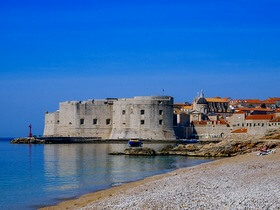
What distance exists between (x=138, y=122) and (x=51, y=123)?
1022 centimetres

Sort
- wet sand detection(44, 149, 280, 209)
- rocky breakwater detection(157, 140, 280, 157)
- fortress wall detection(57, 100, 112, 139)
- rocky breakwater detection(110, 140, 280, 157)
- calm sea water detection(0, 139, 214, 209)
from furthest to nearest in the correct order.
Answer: fortress wall detection(57, 100, 112, 139) < rocky breakwater detection(157, 140, 280, 157) < rocky breakwater detection(110, 140, 280, 157) < calm sea water detection(0, 139, 214, 209) < wet sand detection(44, 149, 280, 209)

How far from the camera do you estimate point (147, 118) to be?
4972cm

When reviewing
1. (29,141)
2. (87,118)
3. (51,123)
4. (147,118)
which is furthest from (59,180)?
(51,123)

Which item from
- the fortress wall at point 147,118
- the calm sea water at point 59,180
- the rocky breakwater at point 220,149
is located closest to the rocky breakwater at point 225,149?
the rocky breakwater at point 220,149

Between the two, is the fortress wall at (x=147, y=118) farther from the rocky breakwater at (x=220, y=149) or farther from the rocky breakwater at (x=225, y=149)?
the rocky breakwater at (x=225, y=149)

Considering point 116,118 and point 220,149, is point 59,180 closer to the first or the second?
point 220,149

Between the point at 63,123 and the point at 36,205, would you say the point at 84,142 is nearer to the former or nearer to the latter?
the point at 63,123

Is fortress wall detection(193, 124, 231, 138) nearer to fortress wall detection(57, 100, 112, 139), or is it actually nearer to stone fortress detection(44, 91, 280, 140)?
stone fortress detection(44, 91, 280, 140)

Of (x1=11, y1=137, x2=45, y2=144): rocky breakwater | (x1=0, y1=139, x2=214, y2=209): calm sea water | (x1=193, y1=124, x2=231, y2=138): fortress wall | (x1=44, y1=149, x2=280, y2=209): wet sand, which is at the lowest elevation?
(x1=0, y1=139, x2=214, y2=209): calm sea water

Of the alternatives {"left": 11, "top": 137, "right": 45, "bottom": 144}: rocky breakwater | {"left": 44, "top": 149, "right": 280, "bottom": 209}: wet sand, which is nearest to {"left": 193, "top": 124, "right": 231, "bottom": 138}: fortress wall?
{"left": 11, "top": 137, "right": 45, "bottom": 144}: rocky breakwater

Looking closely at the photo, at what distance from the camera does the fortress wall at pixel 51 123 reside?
54350 millimetres

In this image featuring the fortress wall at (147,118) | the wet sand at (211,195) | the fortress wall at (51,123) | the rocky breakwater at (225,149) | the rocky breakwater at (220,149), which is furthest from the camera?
the fortress wall at (51,123)

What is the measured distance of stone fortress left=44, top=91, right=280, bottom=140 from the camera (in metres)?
49.7

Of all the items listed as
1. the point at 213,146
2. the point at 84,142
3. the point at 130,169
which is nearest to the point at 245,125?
the point at 84,142
